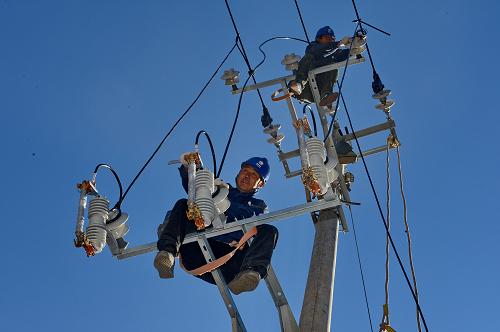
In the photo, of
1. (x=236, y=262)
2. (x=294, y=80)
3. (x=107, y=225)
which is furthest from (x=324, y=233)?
(x=294, y=80)

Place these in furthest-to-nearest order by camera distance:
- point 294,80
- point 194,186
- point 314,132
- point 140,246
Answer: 1. point 294,80
2. point 314,132
3. point 140,246
4. point 194,186

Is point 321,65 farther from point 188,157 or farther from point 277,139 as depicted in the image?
point 188,157

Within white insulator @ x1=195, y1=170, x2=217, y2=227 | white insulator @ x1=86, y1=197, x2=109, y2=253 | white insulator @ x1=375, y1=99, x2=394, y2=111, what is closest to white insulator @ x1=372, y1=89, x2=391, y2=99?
white insulator @ x1=375, y1=99, x2=394, y2=111

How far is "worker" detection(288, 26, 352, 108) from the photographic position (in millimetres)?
7609

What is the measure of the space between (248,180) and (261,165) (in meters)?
0.17

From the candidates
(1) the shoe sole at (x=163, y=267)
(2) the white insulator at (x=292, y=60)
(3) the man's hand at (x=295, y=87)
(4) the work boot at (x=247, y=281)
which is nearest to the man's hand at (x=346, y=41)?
(2) the white insulator at (x=292, y=60)

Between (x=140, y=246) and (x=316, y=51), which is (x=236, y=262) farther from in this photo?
(x=316, y=51)

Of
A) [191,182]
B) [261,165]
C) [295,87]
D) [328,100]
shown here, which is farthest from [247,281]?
[295,87]

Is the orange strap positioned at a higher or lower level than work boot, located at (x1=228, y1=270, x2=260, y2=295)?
higher

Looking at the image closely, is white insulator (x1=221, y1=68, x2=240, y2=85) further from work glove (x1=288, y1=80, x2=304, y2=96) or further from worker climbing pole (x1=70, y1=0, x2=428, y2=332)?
worker climbing pole (x1=70, y1=0, x2=428, y2=332)

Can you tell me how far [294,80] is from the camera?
776 centimetres

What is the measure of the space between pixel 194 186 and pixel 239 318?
96 cm

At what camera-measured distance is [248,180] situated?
6141 millimetres

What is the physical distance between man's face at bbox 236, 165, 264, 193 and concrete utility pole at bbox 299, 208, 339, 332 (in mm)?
627
